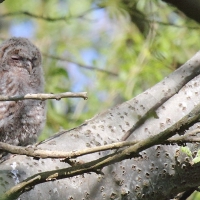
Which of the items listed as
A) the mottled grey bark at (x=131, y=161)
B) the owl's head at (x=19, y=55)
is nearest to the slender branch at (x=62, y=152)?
the mottled grey bark at (x=131, y=161)

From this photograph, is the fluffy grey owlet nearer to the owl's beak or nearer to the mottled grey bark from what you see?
the owl's beak

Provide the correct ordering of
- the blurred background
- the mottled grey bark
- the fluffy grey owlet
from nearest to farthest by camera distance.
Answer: the mottled grey bark
the fluffy grey owlet
the blurred background

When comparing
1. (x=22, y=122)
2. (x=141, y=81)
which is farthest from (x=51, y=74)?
(x=22, y=122)

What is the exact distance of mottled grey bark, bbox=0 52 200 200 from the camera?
1.85 meters

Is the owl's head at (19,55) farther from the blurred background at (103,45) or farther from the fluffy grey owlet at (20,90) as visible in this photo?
the blurred background at (103,45)

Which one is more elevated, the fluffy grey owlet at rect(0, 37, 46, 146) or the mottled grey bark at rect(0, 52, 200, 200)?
the mottled grey bark at rect(0, 52, 200, 200)

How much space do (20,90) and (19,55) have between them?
1.69ft

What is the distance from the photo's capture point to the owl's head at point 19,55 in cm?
342

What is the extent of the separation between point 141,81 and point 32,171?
10.7 feet

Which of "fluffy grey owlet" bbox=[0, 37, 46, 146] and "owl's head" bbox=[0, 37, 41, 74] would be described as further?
"owl's head" bbox=[0, 37, 41, 74]

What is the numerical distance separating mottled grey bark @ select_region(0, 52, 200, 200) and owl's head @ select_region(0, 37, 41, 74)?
125cm

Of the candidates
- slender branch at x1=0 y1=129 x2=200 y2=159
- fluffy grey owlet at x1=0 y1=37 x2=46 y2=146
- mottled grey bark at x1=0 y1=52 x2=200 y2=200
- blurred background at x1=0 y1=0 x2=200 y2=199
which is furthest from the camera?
blurred background at x1=0 y1=0 x2=200 y2=199

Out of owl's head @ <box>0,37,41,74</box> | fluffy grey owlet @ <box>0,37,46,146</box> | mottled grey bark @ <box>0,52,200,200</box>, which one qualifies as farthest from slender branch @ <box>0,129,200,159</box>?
owl's head @ <box>0,37,41,74</box>

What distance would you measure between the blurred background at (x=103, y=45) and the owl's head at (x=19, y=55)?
0.21 m
